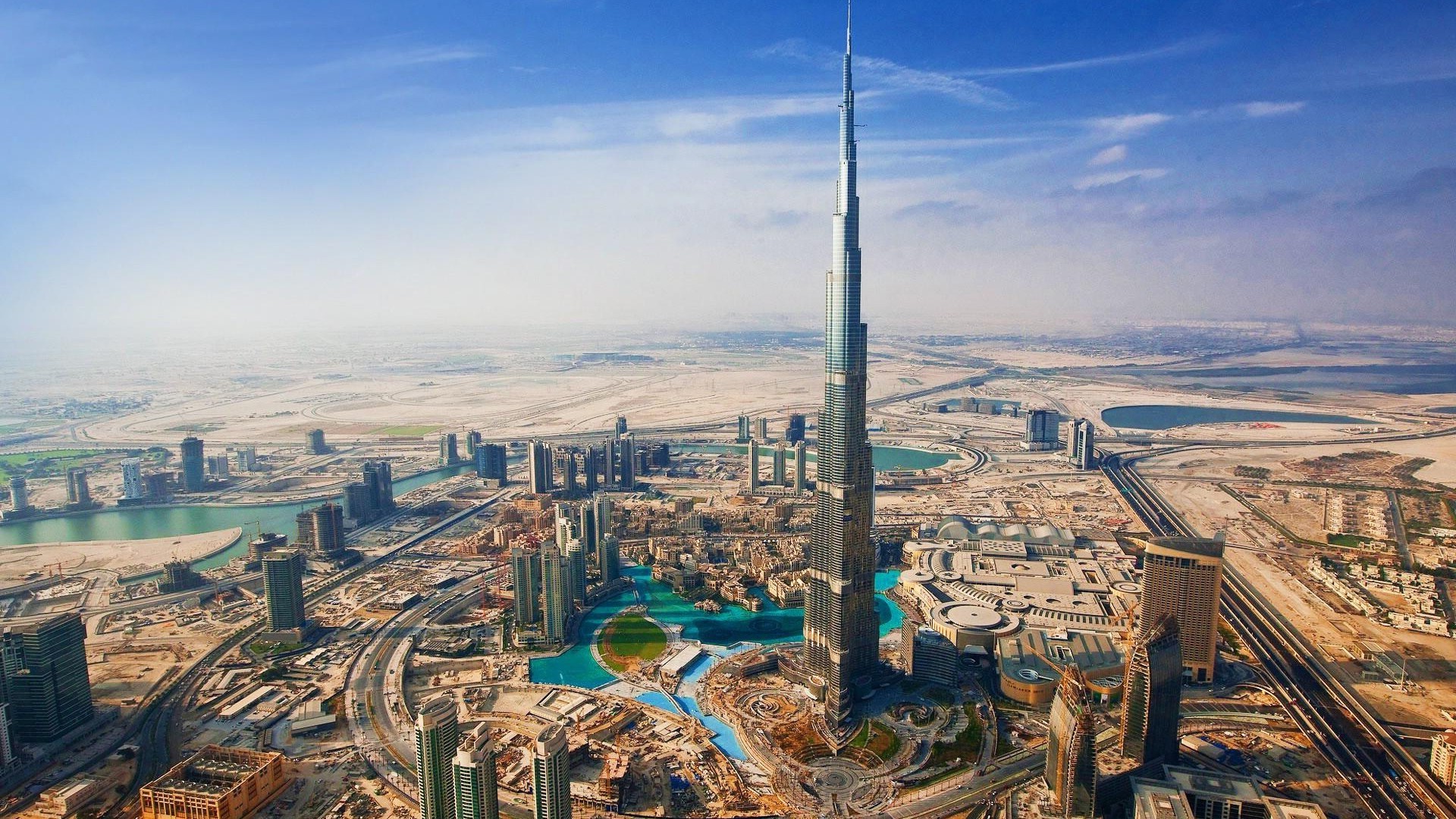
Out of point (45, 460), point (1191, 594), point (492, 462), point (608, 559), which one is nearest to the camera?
point (1191, 594)

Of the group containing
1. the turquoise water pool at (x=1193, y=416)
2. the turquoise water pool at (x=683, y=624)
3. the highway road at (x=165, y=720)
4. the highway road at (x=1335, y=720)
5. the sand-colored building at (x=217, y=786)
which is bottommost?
the turquoise water pool at (x=683, y=624)

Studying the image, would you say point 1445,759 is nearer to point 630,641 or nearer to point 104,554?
point 630,641

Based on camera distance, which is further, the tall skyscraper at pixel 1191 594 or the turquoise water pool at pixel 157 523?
the turquoise water pool at pixel 157 523

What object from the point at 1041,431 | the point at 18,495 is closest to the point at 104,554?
the point at 18,495

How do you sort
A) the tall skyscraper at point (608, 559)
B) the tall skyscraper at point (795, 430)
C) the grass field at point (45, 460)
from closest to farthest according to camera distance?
the tall skyscraper at point (608, 559) < the grass field at point (45, 460) < the tall skyscraper at point (795, 430)

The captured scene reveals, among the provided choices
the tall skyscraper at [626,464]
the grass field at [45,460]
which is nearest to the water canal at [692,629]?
the tall skyscraper at [626,464]

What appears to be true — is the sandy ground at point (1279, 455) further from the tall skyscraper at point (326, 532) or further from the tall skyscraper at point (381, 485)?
the tall skyscraper at point (326, 532)

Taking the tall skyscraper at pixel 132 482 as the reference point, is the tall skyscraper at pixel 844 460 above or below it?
above

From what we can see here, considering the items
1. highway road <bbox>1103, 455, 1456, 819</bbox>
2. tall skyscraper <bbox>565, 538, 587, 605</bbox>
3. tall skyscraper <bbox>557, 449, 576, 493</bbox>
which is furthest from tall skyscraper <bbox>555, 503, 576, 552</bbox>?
highway road <bbox>1103, 455, 1456, 819</bbox>
